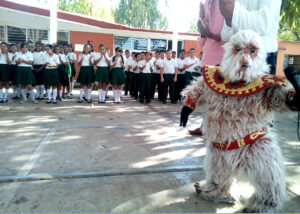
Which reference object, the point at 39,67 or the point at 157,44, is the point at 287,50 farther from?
the point at 39,67

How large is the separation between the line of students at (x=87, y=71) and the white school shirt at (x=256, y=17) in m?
5.92

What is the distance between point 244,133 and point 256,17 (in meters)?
1.07

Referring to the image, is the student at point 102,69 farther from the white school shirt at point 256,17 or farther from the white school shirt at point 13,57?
the white school shirt at point 256,17

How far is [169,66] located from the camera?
8.48 m

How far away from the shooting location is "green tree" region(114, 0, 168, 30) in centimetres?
3344

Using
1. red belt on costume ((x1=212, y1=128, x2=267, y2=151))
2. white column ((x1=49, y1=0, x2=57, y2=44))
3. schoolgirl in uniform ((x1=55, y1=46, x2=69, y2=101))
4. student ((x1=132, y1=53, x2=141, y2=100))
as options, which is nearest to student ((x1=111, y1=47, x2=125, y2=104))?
student ((x1=132, y1=53, x2=141, y2=100))

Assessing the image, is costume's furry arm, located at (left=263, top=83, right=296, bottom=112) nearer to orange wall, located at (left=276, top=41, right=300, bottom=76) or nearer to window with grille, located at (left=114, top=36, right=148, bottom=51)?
window with grille, located at (left=114, top=36, right=148, bottom=51)

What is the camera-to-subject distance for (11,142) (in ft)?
12.2

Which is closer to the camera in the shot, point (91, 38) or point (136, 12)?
point (91, 38)

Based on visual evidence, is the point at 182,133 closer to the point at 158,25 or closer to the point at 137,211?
the point at 137,211

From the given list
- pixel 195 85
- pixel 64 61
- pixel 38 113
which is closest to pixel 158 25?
pixel 64 61

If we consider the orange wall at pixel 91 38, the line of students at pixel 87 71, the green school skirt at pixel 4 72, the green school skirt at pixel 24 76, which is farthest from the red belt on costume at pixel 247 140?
the orange wall at pixel 91 38

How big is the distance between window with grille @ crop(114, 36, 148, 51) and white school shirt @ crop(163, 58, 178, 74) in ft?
22.3

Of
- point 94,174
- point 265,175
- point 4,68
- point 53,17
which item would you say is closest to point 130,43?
point 53,17
